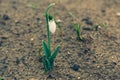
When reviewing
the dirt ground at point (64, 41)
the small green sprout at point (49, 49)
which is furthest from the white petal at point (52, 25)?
the dirt ground at point (64, 41)

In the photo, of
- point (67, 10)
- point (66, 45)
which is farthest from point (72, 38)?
point (67, 10)

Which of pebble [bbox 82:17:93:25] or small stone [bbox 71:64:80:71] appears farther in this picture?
pebble [bbox 82:17:93:25]

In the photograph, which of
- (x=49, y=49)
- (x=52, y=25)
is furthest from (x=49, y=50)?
(x=52, y=25)

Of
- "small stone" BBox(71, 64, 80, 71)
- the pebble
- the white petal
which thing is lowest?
"small stone" BBox(71, 64, 80, 71)

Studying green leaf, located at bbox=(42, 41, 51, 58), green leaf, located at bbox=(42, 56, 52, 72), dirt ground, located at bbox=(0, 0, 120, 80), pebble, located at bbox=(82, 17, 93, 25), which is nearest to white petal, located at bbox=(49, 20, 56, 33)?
green leaf, located at bbox=(42, 41, 51, 58)

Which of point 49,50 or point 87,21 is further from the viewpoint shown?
point 87,21

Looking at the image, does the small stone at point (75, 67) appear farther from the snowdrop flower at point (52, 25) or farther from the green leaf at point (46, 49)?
the snowdrop flower at point (52, 25)

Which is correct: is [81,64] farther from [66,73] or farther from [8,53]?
[8,53]

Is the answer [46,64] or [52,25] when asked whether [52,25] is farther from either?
[46,64]

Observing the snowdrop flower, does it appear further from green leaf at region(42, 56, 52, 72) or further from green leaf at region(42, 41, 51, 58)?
green leaf at region(42, 56, 52, 72)
